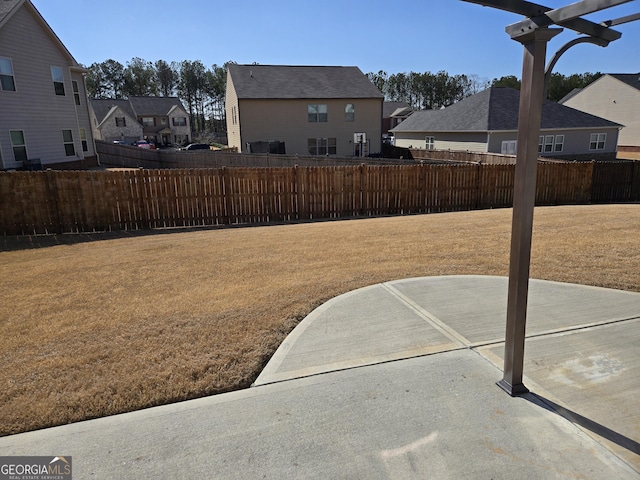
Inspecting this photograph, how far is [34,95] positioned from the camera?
23.7 m

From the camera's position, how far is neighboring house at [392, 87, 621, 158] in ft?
108

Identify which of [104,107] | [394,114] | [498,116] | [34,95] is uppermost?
[104,107]

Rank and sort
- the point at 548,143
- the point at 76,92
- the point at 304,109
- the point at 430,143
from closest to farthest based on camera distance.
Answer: the point at 76,92, the point at 548,143, the point at 304,109, the point at 430,143

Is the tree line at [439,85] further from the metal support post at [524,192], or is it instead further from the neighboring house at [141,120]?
the metal support post at [524,192]

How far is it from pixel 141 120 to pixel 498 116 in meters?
55.8

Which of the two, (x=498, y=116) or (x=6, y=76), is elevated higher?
(x=6, y=76)

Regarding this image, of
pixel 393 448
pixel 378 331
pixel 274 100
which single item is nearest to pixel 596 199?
pixel 378 331

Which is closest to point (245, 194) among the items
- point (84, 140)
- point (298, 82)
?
point (84, 140)

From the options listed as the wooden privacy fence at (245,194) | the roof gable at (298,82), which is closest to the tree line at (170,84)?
the roof gable at (298,82)

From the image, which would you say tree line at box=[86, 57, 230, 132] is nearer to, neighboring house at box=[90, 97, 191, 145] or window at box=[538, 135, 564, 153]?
neighboring house at box=[90, 97, 191, 145]

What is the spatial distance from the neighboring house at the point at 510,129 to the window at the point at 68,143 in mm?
27700

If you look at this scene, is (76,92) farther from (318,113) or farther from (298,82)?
(318,113)

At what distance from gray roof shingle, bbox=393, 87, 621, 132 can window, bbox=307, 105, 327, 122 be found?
983 cm

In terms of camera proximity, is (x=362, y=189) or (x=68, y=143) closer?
(x=362, y=189)
